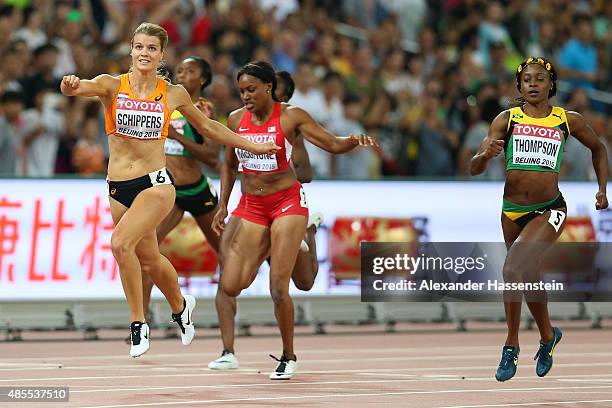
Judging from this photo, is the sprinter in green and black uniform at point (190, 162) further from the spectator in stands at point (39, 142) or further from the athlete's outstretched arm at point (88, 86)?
the spectator in stands at point (39, 142)

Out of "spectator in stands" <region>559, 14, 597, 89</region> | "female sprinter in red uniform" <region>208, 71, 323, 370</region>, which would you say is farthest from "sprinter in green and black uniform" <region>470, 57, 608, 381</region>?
"spectator in stands" <region>559, 14, 597, 89</region>

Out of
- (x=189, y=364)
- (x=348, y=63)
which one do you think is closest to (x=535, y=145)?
(x=189, y=364)

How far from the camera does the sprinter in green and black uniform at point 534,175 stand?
474 inches

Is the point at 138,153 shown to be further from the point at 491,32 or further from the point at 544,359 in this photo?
the point at 491,32

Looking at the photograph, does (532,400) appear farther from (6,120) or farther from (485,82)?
(485,82)

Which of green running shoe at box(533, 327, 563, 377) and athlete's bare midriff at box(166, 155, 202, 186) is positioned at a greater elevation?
athlete's bare midriff at box(166, 155, 202, 186)

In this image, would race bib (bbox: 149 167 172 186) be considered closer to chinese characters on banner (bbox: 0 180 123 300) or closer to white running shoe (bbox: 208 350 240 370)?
white running shoe (bbox: 208 350 240 370)

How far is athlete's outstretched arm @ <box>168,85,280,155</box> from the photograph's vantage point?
39.4 feet

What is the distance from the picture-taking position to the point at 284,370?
1237 centimetres

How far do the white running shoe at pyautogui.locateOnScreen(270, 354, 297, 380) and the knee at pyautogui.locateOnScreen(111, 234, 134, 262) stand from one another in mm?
1713

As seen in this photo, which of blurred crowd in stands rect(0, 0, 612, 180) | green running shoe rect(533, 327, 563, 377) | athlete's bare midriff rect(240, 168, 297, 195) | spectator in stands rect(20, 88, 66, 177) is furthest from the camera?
blurred crowd in stands rect(0, 0, 612, 180)

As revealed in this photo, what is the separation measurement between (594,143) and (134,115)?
386cm

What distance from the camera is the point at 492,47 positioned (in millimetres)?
24234

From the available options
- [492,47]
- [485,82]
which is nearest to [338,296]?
[485,82]
